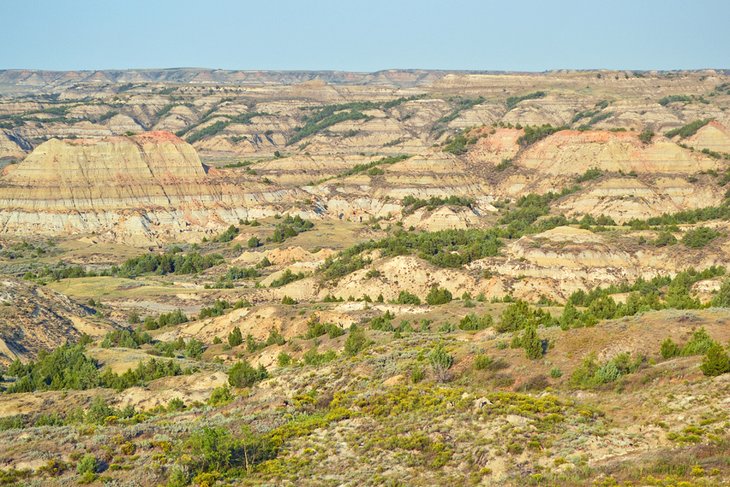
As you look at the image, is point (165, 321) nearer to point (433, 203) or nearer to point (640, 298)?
point (640, 298)

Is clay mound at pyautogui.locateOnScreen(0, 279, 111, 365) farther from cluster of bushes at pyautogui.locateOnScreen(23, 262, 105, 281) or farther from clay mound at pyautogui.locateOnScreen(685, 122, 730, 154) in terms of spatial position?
clay mound at pyautogui.locateOnScreen(685, 122, 730, 154)

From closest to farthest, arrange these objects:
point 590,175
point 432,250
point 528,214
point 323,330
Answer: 1. point 323,330
2. point 432,250
3. point 528,214
4. point 590,175

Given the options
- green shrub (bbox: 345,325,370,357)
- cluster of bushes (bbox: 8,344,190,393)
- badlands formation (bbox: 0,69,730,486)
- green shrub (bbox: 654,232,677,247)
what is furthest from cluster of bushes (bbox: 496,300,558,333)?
green shrub (bbox: 654,232,677,247)

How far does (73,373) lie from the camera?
52.4 m

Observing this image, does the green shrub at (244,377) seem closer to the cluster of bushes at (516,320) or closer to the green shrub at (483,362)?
the cluster of bushes at (516,320)

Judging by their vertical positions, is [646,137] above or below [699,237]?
above

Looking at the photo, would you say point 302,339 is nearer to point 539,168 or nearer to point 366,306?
point 366,306

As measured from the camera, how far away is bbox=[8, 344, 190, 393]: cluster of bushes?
166 feet

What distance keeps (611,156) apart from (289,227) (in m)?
47.4

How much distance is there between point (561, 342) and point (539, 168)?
105m

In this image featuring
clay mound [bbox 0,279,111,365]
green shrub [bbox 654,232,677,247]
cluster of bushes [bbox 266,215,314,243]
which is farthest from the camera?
cluster of bushes [bbox 266,215,314,243]

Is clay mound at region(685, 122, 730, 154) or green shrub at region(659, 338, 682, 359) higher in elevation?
clay mound at region(685, 122, 730, 154)

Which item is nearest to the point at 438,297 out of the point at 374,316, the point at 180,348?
the point at 374,316

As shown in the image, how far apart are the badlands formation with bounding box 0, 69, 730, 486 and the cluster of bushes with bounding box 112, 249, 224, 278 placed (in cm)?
43
